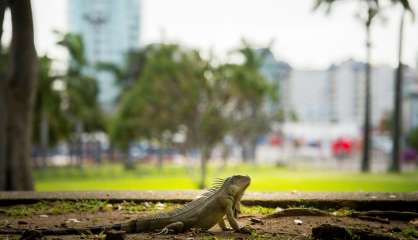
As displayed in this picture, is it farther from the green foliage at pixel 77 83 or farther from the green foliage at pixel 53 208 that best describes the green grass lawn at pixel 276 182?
the green foliage at pixel 53 208

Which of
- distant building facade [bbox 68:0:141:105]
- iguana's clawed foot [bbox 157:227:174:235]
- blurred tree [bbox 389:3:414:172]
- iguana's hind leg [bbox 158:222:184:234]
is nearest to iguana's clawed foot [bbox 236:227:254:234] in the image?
iguana's hind leg [bbox 158:222:184:234]

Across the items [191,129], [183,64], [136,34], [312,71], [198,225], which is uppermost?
[136,34]

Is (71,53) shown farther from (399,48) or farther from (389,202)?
(389,202)

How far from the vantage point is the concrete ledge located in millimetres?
8688

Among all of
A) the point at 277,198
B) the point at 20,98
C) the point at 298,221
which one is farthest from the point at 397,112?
the point at 298,221

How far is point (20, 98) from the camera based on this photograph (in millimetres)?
15055

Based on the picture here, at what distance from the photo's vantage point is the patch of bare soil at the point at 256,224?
6.62m

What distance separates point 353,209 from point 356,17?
1979cm

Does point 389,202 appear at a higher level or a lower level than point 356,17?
lower

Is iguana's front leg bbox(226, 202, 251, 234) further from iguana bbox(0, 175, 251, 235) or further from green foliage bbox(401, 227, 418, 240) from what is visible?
green foliage bbox(401, 227, 418, 240)

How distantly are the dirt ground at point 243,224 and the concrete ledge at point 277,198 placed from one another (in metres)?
0.78

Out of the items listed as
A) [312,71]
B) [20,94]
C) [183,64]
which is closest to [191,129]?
[183,64]

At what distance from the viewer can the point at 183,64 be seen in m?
27.3

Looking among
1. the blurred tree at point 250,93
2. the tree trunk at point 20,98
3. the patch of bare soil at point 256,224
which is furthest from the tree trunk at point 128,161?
the patch of bare soil at point 256,224
